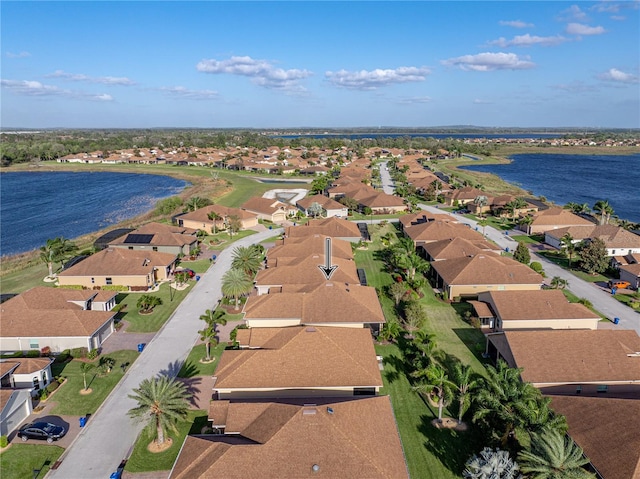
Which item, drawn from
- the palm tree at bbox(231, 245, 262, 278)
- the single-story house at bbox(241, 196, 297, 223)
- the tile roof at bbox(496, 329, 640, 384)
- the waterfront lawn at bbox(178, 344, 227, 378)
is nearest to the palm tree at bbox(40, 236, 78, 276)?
the palm tree at bbox(231, 245, 262, 278)

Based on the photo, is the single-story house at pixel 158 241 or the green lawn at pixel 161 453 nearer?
the green lawn at pixel 161 453

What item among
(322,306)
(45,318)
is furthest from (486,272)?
(45,318)

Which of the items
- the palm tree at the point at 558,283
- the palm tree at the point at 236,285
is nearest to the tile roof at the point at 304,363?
the palm tree at the point at 236,285

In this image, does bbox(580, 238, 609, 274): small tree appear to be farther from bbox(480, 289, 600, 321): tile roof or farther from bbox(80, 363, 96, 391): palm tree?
bbox(80, 363, 96, 391): palm tree

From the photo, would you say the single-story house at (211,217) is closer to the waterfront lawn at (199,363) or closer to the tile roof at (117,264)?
the tile roof at (117,264)

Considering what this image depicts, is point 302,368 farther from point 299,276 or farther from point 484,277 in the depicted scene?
point 484,277

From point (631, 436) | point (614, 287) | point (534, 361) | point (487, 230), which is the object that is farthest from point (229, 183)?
point (631, 436)
